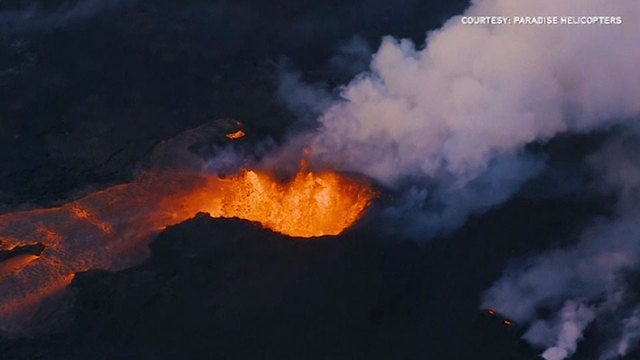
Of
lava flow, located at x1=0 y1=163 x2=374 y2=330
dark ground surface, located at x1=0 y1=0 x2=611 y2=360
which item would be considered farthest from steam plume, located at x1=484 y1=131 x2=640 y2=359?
lava flow, located at x1=0 y1=163 x2=374 y2=330

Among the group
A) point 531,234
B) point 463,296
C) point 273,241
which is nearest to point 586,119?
point 531,234

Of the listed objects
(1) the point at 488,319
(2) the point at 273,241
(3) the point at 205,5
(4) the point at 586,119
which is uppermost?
(4) the point at 586,119

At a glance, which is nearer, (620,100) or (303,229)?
(303,229)

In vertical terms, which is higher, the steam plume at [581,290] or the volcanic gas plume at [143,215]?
the steam plume at [581,290]

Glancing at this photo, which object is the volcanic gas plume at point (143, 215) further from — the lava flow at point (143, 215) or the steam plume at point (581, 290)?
the steam plume at point (581, 290)

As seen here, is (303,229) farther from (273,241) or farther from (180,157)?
(180,157)

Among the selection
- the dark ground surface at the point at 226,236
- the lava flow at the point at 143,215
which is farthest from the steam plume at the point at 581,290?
the lava flow at the point at 143,215
